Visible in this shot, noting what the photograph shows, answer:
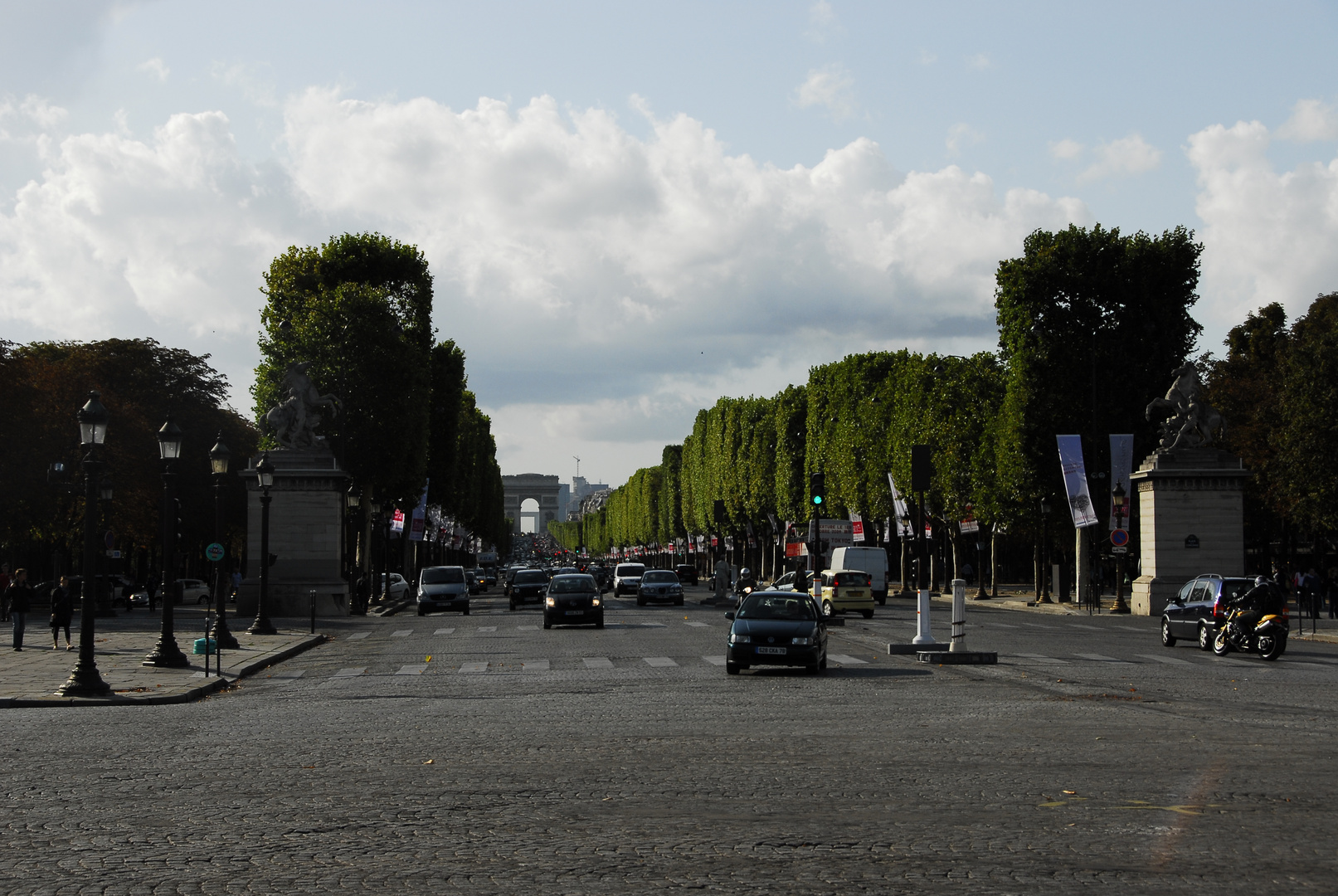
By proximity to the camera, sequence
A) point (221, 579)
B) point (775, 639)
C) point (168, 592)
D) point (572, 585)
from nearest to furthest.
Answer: point (775, 639), point (168, 592), point (221, 579), point (572, 585)

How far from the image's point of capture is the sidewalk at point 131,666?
66.0ft

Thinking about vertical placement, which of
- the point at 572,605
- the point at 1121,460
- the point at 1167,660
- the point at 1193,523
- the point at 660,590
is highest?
the point at 1121,460

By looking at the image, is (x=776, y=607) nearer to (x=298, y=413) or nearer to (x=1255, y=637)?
(x=1255, y=637)

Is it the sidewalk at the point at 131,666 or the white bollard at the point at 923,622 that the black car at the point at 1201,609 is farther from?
the sidewalk at the point at 131,666

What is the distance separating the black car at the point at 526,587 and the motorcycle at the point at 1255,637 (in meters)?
31.9

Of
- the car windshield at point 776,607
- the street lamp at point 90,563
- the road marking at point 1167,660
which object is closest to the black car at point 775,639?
the car windshield at point 776,607

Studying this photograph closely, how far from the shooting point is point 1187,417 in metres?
50.2

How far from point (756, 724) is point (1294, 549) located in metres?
65.3

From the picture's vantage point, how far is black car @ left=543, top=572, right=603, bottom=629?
130 ft

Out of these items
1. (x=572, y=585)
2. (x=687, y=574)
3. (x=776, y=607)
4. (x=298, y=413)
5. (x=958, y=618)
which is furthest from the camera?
(x=687, y=574)

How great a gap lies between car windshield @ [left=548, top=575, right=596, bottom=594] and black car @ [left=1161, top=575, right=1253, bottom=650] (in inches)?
601

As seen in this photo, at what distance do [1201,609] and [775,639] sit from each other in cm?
1192

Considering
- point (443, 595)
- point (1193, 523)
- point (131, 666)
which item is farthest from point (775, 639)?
point (1193, 523)

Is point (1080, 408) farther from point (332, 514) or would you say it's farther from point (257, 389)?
point (257, 389)
